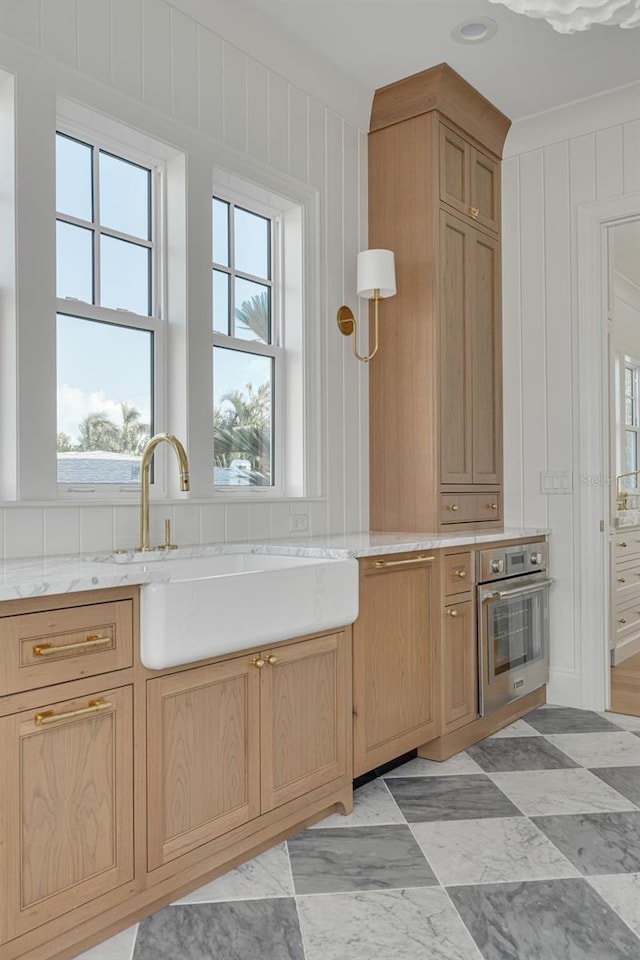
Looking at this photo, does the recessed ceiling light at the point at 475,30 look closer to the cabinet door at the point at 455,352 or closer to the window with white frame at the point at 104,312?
the cabinet door at the point at 455,352

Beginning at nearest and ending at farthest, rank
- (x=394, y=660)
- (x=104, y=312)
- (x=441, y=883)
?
(x=441, y=883), (x=104, y=312), (x=394, y=660)

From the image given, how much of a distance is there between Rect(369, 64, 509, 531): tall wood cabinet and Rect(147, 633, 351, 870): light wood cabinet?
122 centimetres

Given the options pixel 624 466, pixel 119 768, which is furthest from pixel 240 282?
pixel 624 466

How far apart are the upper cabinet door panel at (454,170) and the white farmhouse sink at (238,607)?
196cm

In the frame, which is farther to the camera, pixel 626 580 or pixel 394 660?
pixel 626 580

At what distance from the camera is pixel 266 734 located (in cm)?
205

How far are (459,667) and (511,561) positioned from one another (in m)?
0.59

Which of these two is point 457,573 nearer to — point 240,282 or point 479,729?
point 479,729

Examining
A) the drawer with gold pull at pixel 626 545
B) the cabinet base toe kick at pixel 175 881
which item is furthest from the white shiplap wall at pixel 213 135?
the drawer with gold pull at pixel 626 545

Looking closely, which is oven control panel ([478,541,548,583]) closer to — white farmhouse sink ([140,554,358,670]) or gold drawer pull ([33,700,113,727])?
white farmhouse sink ([140,554,358,670])

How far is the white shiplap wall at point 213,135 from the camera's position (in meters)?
2.22

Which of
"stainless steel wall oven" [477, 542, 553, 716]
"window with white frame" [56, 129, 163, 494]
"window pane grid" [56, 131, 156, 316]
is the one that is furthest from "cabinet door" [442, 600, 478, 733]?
"window pane grid" [56, 131, 156, 316]

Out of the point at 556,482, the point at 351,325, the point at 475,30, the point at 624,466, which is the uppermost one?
the point at 475,30

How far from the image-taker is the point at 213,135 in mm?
2777
